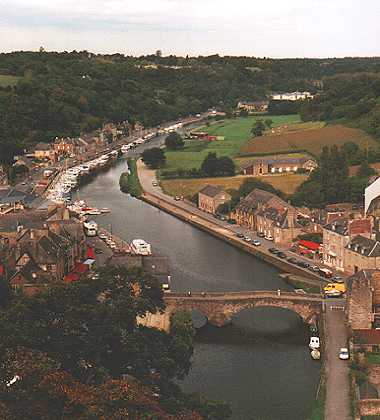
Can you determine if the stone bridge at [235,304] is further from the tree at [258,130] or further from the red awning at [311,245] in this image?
the tree at [258,130]

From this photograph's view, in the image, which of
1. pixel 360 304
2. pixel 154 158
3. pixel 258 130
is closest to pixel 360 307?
pixel 360 304

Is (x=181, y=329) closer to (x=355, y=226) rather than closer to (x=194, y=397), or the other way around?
(x=194, y=397)

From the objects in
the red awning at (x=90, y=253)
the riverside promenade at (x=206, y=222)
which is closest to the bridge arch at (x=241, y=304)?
the riverside promenade at (x=206, y=222)

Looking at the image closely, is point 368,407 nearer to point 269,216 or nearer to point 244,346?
point 244,346

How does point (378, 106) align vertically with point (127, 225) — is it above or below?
above

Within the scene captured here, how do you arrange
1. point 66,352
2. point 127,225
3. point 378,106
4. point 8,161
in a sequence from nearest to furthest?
point 66,352 → point 127,225 → point 8,161 → point 378,106

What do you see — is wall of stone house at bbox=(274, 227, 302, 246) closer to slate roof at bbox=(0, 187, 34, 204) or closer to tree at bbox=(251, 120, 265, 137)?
slate roof at bbox=(0, 187, 34, 204)

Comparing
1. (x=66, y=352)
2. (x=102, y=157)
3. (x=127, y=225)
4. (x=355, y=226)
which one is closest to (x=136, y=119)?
(x=102, y=157)
